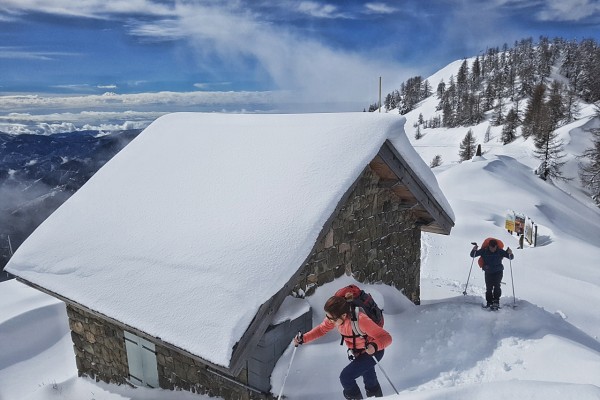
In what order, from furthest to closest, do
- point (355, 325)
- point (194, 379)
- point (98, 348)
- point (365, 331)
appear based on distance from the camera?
point (98, 348) → point (194, 379) → point (355, 325) → point (365, 331)

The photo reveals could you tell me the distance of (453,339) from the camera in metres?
6.66

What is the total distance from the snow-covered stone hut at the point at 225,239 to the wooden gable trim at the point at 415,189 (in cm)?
3

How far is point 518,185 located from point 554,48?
4907 inches

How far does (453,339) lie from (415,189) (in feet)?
8.42

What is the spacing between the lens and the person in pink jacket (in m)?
4.72

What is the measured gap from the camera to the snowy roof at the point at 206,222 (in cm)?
479

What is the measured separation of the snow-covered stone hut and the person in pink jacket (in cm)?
54

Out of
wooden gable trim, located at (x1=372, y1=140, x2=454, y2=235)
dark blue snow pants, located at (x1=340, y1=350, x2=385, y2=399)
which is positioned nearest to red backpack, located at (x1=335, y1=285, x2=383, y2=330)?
dark blue snow pants, located at (x1=340, y1=350, x2=385, y2=399)

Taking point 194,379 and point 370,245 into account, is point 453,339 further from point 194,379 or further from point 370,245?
point 194,379

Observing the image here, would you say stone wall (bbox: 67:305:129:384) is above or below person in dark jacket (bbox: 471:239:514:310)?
below

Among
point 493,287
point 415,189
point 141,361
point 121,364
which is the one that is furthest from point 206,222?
point 493,287

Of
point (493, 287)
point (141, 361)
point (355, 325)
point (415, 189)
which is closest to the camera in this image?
point (355, 325)

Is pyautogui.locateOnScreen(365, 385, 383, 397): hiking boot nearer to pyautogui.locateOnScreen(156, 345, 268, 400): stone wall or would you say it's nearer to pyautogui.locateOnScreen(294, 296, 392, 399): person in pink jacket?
pyautogui.locateOnScreen(294, 296, 392, 399): person in pink jacket

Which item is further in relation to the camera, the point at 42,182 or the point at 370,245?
the point at 42,182
